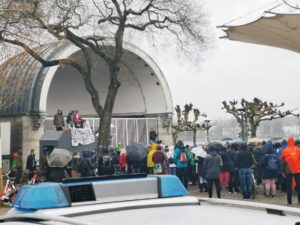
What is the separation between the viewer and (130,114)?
121 ft

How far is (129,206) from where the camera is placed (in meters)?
2.92

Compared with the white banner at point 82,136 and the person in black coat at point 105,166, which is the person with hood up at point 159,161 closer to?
the person in black coat at point 105,166

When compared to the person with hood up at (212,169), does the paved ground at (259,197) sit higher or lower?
lower

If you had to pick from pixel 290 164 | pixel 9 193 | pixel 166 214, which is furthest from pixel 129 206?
pixel 9 193

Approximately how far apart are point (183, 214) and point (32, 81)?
27.4m

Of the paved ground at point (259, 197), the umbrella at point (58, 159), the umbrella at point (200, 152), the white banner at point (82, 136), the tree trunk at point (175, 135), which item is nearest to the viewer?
the umbrella at point (58, 159)

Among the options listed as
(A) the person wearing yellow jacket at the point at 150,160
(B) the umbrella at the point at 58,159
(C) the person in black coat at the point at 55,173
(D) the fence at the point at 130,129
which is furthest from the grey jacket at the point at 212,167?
(D) the fence at the point at 130,129

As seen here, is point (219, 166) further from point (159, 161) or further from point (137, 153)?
point (137, 153)

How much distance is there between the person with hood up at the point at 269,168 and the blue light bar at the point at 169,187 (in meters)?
12.1

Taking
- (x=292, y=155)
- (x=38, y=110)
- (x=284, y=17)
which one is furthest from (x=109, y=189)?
(x=38, y=110)

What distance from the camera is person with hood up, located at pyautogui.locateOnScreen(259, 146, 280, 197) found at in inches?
592

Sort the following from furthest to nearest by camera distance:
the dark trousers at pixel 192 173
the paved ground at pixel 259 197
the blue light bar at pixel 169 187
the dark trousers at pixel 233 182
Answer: the dark trousers at pixel 192 173 → the dark trousers at pixel 233 182 → the paved ground at pixel 259 197 → the blue light bar at pixel 169 187

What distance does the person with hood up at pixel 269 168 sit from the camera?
15.0 m

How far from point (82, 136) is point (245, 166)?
9212 millimetres
